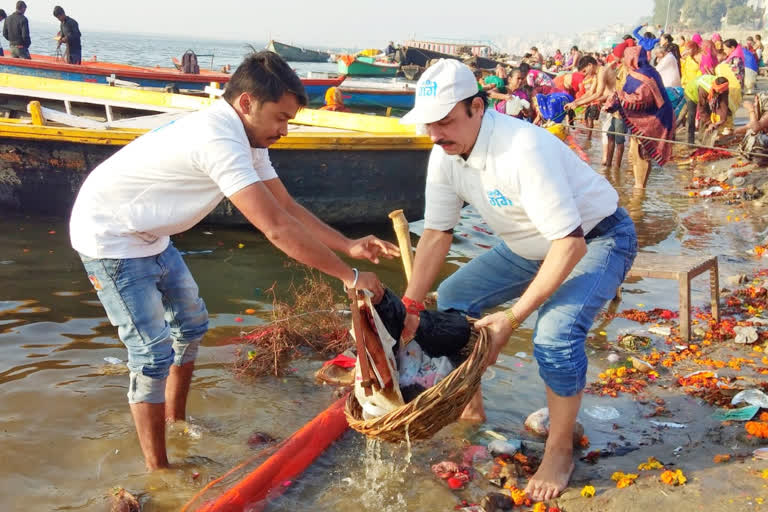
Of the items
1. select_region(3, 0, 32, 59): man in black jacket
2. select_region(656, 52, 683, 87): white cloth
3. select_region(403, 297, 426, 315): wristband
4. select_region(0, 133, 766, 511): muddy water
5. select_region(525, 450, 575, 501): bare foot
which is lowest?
select_region(0, 133, 766, 511): muddy water

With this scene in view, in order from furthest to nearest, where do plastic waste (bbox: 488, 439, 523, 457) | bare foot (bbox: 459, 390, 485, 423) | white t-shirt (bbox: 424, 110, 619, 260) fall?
bare foot (bbox: 459, 390, 485, 423) < plastic waste (bbox: 488, 439, 523, 457) < white t-shirt (bbox: 424, 110, 619, 260)

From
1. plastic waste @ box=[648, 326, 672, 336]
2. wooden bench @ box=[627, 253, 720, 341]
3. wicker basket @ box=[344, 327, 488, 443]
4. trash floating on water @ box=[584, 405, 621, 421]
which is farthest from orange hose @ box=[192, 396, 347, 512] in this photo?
plastic waste @ box=[648, 326, 672, 336]

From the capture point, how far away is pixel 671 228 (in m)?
8.84

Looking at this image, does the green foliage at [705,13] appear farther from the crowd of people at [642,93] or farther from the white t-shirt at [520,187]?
the white t-shirt at [520,187]

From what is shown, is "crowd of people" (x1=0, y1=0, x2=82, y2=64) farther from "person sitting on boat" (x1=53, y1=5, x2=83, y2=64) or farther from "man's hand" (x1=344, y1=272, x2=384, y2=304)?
"man's hand" (x1=344, y1=272, x2=384, y2=304)

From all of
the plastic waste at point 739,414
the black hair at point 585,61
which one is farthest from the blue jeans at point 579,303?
the black hair at point 585,61

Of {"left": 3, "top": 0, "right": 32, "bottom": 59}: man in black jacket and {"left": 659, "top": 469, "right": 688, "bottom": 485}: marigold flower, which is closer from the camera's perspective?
{"left": 659, "top": 469, "right": 688, "bottom": 485}: marigold flower

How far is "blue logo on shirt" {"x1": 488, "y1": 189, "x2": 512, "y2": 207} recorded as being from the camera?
10.3 ft

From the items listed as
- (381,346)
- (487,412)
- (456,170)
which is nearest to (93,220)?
(381,346)

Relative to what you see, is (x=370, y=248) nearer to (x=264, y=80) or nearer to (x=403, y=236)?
(x=403, y=236)

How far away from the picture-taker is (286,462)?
11.4 feet

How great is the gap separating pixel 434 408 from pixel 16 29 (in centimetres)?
1735

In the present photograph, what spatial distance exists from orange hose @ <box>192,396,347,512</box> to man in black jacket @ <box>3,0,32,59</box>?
15946mm

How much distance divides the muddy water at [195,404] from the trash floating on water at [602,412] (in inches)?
1.6
